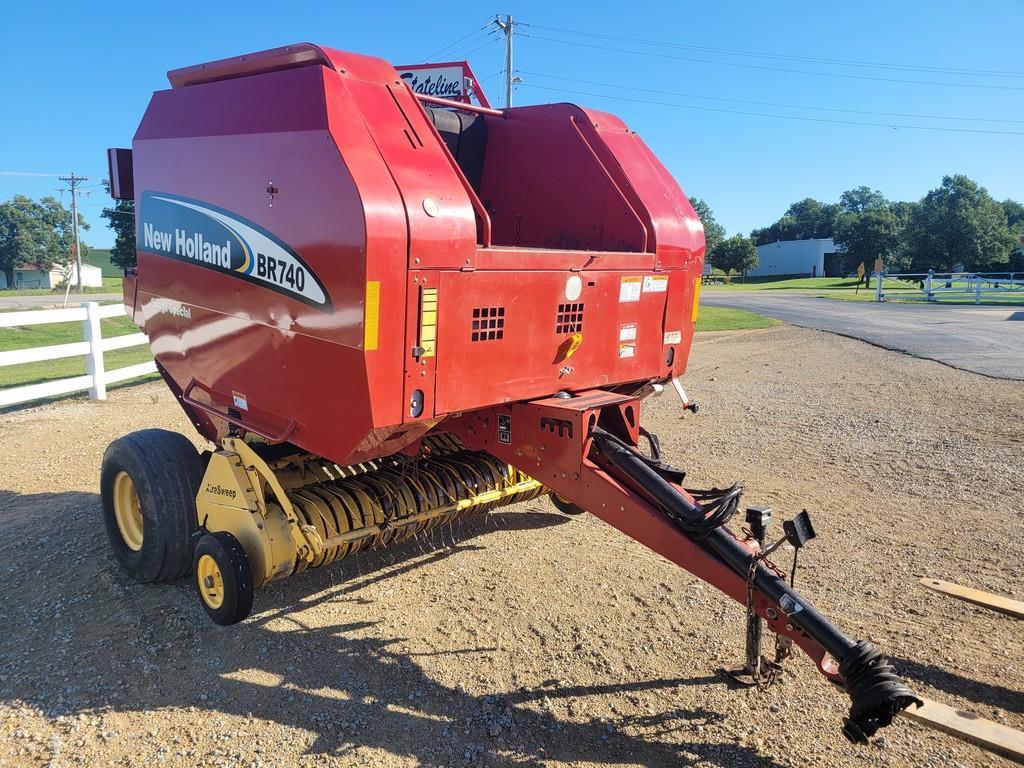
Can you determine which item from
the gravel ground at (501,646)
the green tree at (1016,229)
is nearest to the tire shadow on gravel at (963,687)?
the gravel ground at (501,646)

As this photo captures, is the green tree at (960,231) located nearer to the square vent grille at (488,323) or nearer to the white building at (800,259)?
the white building at (800,259)

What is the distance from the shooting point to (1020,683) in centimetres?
327

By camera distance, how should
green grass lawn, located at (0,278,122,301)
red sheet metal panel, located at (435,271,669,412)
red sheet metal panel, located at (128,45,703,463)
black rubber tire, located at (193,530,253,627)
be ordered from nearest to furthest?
red sheet metal panel, located at (128,45,703,463)
red sheet metal panel, located at (435,271,669,412)
black rubber tire, located at (193,530,253,627)
green grass lawn, located at (0,278,122,301)

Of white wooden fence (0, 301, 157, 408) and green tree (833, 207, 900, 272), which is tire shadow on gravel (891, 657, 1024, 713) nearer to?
white wooden fence (0, 301, 157, 408)

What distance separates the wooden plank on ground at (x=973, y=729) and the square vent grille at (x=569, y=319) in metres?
→ 2.15

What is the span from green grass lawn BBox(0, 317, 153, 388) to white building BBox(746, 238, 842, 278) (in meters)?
65.4

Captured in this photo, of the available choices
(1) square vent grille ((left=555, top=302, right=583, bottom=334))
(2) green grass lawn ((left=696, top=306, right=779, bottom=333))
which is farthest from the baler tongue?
(2) green grass lawn ((left=696, top=306, right=779, bottom=333))

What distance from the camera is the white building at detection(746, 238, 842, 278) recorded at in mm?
72312

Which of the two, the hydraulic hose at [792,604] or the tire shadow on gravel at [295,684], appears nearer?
the hydraulic hose at [792,604]

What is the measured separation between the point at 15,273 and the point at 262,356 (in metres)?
86.9

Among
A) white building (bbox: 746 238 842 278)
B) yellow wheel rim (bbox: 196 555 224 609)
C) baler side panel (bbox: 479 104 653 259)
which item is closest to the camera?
yellow wheel rim (bbox: 196 555 224 609)

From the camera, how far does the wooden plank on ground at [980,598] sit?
12.1ft

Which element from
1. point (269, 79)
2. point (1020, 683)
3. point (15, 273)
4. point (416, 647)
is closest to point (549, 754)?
point (416, 647)

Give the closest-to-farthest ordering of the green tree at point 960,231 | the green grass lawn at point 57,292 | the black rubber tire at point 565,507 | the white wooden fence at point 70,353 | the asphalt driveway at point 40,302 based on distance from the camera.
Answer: the black rubber tire at point 565,507 → the white wooden fence at point 70,353 → the asphalt driveway at point 40,302 → the green grass lawn at point 57,292 → the green tree at point 960,231
